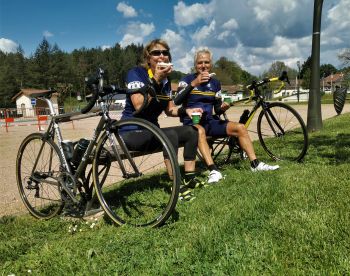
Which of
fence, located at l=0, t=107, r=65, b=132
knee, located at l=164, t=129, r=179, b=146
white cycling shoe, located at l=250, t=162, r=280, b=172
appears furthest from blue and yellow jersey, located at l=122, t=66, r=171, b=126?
fence, located at l=0, t=107, r=65, b=132

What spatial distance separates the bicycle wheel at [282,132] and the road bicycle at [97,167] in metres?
1.96

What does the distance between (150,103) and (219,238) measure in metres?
1.94

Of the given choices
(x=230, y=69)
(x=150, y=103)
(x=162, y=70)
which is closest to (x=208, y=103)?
(x=150, y=103)

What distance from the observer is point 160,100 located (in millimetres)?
4309

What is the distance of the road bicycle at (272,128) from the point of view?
5.43 metres

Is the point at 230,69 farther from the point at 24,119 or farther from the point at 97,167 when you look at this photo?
the point at 97,167

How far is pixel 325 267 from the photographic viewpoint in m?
2.17

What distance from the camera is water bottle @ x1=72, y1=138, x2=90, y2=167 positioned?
12.2ft

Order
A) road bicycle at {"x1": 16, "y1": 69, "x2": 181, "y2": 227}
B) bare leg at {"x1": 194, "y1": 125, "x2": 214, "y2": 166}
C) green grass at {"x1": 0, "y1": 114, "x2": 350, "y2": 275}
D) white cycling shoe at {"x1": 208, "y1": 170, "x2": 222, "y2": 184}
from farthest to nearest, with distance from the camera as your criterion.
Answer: bare leg at {"x1": 194, "y1": 125, "x2": 214, "y2": 166}
white cycling shoe at {"x1": 208, "y1": 170, "x2": 222, "y2": 184}
road bicycle at {"x1": 16, "y1": 69, "x2": 181, "y2": 227}
green grass at {"x1": 0, "y1": 114, "x2": 350, "y2": 275}

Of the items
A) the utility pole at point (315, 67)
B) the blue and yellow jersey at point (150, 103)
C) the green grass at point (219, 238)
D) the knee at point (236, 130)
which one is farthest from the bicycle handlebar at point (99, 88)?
the utility pole at point (315, 67)

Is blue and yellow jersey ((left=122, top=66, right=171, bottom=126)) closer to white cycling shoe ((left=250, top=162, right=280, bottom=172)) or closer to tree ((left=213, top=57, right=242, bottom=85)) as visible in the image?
white cycling shoe ((left=250, top=162, right=280, bottom=172))

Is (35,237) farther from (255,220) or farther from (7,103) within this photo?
(7,103)

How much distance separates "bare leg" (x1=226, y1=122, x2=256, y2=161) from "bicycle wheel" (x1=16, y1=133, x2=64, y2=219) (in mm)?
2352

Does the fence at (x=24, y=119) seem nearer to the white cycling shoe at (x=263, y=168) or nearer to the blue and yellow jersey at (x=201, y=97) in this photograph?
the blue and yellow jersey at (x=201, y=97)
